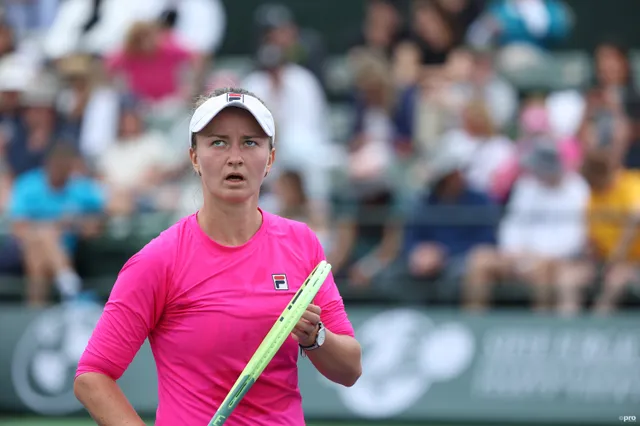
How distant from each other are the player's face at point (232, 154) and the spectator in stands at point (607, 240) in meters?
6.50

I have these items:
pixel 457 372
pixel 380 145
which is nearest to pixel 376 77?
pixel 380 145

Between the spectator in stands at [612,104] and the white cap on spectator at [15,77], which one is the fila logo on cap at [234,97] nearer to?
the spectator in stands at [612,104]

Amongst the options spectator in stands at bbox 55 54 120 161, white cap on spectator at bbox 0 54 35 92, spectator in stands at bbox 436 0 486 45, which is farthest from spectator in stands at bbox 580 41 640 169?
white cap on spectator at bbox 0 54 35 92

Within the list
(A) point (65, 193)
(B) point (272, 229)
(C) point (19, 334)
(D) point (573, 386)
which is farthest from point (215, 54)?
(B) point (272, 229)

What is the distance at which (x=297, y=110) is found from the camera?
11.6 metres

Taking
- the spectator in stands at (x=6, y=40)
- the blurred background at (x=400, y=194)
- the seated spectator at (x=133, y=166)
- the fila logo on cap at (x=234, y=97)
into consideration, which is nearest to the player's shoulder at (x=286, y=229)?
the fila logo on cap at (x=234, y=97)

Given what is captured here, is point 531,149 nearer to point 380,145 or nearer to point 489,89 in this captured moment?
point 489,89

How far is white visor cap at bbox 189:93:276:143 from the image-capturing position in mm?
3529

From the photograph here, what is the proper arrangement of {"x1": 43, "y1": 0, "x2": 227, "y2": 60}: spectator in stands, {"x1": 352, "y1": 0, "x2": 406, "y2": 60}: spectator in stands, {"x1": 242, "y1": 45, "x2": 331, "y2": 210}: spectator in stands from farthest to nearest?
{"x1": 43, "y1": 0, "x2": 227, "y2": 60}: spectator in stands, {"x1": 352, "y1": 0, "x2": 406, "y2": 60}: spectator in stands, {"x1": 242, "y1": 45, "x2": 331, "y2": 210}: spectator in stands

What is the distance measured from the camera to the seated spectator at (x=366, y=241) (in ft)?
33.6

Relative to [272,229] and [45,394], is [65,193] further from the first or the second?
[272,229]

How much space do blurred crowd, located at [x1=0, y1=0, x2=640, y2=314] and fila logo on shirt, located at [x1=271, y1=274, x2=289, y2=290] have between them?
6.40 metres

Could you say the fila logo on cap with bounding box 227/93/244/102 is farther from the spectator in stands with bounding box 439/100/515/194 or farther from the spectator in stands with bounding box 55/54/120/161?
the spectator in stands with bounding box 55/54/120/161

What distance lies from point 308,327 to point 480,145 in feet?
24.9
